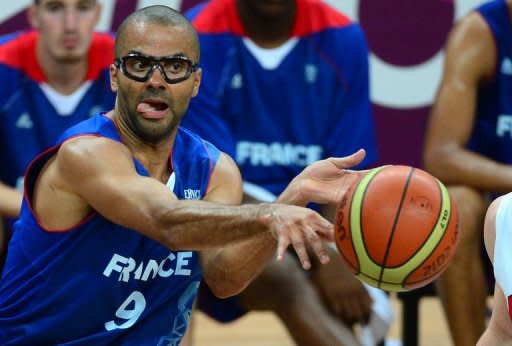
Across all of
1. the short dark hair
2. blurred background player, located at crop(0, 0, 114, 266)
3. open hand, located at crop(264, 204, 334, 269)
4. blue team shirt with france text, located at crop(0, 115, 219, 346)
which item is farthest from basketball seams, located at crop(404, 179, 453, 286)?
blurred background player, located at crop(0, 0, 114, 266)

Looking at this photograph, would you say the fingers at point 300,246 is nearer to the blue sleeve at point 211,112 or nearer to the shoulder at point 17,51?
the blue sleeve at point 211,112

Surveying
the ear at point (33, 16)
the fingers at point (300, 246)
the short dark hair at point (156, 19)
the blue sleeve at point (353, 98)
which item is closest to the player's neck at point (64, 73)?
the ear at point (33, 16)

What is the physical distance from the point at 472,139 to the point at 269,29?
1.03m

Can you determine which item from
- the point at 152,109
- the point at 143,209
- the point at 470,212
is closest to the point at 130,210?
the point at 143,209

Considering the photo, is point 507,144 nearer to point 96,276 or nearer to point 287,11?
point 287,11

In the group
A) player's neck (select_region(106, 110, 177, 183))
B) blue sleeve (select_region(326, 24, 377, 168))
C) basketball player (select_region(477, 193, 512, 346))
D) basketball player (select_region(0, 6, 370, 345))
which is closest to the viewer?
basketball player (select_region(477, 193, 512, 346))

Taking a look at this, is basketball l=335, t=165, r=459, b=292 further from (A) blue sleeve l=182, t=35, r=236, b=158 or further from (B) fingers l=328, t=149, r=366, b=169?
(A) blue sleeve l=182, t=35, r=236, b=158

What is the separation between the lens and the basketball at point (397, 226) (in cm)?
375

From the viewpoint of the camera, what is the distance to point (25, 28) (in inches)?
258

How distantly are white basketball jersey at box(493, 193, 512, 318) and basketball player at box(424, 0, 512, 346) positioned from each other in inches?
70.0

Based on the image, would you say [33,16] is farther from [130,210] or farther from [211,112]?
[130,210]

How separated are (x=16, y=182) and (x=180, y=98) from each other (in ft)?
6.06

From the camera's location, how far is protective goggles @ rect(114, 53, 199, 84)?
13.3ft

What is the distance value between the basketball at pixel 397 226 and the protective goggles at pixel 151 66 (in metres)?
0.67
